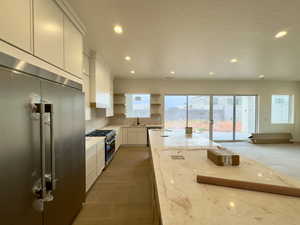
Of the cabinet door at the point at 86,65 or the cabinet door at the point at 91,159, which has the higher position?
the cabinet door at the point at 86,65

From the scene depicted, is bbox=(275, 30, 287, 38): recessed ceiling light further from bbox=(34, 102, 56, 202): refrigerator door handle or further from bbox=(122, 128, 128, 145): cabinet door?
bbox=(122, 128, 128, 145): cabinet door

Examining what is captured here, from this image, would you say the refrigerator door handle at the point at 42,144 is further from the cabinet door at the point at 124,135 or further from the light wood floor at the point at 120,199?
the cabinet door at the point at 124,135

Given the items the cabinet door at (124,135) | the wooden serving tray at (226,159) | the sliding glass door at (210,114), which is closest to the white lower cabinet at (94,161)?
the wooden serving tray at (226,159)

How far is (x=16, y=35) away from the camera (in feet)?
3.59

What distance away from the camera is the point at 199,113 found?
7148 millimetres

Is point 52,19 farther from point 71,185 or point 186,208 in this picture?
point 186,208

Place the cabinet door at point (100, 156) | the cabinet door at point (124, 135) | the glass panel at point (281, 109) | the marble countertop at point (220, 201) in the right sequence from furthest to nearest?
the glass panel at point (281, 109), the cabinet door at point (124, 135), the cabinet door at point (100, 156), the marble countertop at point (220, 201)

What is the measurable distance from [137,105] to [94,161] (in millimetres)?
4187

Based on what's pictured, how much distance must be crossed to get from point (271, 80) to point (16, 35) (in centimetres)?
895

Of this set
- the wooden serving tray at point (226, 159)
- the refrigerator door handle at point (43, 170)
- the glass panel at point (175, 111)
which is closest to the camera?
the refrigerator door handle at point (43, 170)

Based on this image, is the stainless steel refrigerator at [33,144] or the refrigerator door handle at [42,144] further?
the refrigerator door handle at [42,144]

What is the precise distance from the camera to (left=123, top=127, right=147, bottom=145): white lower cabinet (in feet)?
20.4

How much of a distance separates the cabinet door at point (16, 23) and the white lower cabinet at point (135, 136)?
16.9ft

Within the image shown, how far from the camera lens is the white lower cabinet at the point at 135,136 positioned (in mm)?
6223
